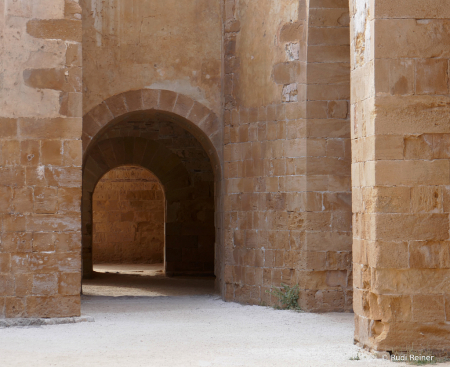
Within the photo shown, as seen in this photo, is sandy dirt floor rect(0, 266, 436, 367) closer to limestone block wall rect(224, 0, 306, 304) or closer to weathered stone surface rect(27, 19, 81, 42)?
limestone block wall rect(224, 0, 306, 304)

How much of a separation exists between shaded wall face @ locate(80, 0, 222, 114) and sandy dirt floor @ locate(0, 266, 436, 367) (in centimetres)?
255

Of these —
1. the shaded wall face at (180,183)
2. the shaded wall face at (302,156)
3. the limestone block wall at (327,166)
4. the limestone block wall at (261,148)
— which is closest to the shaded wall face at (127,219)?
the shaded wall face at (180,183)

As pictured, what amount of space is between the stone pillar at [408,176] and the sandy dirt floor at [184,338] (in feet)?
1.46

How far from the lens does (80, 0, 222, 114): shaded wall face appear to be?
317 inches

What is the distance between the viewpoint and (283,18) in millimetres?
7301

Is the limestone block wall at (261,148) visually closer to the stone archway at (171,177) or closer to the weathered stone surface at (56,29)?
the weathered stone surface at (56,29)

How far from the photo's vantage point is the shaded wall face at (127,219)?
1595 cm

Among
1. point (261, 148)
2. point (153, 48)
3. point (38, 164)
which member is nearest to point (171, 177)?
point (153, 48)

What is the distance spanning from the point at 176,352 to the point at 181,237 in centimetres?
692

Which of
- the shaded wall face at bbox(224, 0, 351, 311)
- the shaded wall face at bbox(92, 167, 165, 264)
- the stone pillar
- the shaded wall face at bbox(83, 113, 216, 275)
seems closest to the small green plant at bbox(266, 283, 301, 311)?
the shaded wall face at bbox(224, 0, 351, 311)

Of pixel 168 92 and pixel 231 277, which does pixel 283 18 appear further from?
pixel 231 277

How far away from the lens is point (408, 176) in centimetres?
472

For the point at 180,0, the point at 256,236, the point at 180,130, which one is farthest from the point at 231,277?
the point at 180,130

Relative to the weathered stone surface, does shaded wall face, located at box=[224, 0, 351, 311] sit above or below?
below
